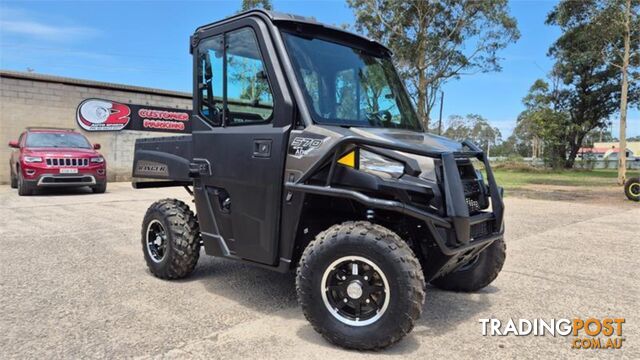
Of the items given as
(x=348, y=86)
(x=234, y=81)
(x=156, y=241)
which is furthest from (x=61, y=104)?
(x=348, y=86)

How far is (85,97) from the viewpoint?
17.8m

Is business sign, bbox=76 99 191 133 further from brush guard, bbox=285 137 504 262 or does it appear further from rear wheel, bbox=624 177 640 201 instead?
brush guard, bbox=285 137 504 262

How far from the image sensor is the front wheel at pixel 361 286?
2.93m

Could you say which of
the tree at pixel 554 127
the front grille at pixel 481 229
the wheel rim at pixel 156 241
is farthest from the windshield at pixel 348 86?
the tree at pixel 554 127

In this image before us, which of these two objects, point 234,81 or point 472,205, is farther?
point 234,81

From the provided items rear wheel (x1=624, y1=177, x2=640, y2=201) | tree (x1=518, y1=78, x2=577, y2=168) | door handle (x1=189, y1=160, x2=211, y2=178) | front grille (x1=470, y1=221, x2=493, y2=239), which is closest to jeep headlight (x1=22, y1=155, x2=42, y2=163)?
door handle (x1=189, y1=160, x2=211, y2=178)

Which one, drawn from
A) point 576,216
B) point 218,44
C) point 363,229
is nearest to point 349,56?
point 218,44

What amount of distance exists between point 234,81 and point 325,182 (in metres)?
1.31

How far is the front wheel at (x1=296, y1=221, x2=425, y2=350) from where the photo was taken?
2.93 m

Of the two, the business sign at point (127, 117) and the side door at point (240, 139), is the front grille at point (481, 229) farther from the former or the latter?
the business sign at point (127, 117)

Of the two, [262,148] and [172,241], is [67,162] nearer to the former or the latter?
[172,241]

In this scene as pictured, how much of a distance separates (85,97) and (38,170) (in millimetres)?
6645

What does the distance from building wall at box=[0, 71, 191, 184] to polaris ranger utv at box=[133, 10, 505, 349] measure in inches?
569

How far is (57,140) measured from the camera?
42.9 ft
